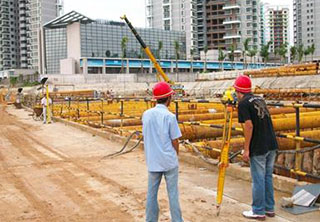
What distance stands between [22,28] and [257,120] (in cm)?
13966

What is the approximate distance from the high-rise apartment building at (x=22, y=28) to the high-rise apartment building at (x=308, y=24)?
80108 millimetres

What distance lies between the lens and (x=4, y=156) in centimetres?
1117

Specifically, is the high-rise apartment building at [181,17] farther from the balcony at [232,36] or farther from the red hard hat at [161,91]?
the red hard hat at [161,91]

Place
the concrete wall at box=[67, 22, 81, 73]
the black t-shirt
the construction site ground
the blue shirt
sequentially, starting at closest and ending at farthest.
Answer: the blue shirt, the black t-shirt, the construction site ground, the concrete wall at box=[67, 22, 81, 73]

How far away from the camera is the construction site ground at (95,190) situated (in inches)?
222

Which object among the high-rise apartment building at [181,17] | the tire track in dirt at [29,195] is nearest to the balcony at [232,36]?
the high-rise apartment building at [181,17]

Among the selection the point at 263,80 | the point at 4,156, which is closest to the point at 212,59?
the point at 263,80

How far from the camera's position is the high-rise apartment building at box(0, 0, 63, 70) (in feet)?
420

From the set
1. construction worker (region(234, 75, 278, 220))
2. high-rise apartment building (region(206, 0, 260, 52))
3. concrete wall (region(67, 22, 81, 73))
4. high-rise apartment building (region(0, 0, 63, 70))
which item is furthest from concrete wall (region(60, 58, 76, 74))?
construction worker (region(234, 75, 278, 220))

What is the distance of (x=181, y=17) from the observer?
4857 inches

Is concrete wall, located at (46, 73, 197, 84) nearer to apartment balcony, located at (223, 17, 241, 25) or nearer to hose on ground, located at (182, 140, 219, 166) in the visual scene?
apartment balcony, located at (223, 17, 241, 25)

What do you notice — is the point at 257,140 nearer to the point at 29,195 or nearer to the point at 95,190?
the point at 95,190

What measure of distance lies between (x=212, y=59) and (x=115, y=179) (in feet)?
356

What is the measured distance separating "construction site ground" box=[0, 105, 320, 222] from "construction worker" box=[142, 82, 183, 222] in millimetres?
916
